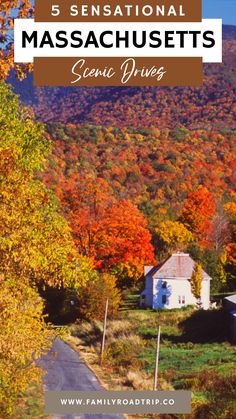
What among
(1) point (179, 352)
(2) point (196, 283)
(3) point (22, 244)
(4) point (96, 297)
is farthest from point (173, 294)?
(3) point (22, 244)

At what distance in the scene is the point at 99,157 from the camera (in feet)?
371

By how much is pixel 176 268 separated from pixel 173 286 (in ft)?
5.66

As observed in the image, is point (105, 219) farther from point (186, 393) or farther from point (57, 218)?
point (57, 218)

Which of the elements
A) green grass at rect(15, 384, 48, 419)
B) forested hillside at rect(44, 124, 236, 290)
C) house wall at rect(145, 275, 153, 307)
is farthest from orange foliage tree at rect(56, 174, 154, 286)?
green grass at rect(15, 384, 48, 419)

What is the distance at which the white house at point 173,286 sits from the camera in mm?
55094

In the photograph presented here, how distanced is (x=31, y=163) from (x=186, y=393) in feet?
32.0

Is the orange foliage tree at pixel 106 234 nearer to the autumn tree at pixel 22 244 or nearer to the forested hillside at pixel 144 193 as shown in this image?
the forested hillside at pixel 144 193

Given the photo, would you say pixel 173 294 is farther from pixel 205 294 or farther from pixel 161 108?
pixel 161 108

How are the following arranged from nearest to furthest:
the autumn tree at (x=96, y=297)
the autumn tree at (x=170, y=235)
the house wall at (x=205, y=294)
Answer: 1. the autumn tree at (x=96, y=297)
2. the house wall at (x=205, y=294)
3. the autumn tree at (x=170, y=235)

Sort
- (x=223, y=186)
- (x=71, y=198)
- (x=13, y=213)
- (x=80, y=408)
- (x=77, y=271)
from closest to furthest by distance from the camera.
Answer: (x=13, y=213) → (x=77, y=271) → (x=80, y=408) → (x=71, y=198) → (x=223, y=186)

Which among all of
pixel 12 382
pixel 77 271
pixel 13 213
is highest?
pixel 13 213

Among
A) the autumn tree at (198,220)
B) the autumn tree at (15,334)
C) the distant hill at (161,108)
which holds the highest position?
the distant hill at (161,108)

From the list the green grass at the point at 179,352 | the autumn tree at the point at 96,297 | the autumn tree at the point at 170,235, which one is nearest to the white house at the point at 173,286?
the green grass at the point at 179,352

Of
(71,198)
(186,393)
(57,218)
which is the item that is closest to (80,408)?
(186,393)
